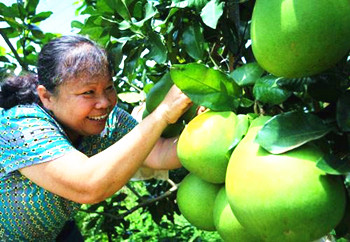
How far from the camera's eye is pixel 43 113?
1.81m

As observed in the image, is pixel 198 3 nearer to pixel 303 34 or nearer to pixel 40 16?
pixel 303 34

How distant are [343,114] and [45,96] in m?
1.32

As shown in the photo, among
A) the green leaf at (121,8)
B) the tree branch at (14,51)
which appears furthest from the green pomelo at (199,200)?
the tree branch at (14,51)

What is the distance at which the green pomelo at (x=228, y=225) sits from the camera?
109 cm

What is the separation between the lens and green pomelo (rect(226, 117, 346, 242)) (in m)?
0.86

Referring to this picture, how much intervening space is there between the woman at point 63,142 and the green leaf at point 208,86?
0.68 feet

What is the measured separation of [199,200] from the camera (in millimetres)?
1235

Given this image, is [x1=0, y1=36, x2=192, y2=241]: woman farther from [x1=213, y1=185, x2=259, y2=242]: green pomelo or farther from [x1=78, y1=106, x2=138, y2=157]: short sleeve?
[x1=213, y1=185, x2=259, y2=242]: green pomelo

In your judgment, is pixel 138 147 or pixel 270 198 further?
pixel 138 147

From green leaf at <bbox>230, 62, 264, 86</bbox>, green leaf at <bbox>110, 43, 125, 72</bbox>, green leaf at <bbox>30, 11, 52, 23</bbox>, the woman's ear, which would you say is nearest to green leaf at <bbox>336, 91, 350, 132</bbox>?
green leaf at <bbox>230, 62, 264, 86</bbox>

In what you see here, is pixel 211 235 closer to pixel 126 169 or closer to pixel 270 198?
pixel 126 169

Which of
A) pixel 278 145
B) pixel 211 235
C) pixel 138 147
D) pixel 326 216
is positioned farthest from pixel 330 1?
pixel 211 235

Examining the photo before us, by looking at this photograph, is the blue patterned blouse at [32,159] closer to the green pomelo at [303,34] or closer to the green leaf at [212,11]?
the green leaf at [212,11]

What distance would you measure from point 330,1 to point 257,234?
475 millimetres
